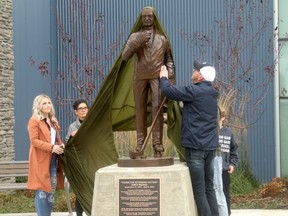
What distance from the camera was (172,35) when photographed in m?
17.1

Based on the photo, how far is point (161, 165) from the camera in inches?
342

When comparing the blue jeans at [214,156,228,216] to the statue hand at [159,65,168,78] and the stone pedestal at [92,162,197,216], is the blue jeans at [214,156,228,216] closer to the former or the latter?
the stone pedestal at [92,162,197,216]

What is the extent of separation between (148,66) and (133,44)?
30 centimetres

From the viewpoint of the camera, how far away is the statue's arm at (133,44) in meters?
8.84

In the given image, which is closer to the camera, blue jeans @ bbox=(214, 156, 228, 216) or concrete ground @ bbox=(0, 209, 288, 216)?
blue jeans @ bbox=(214, 156, 228, 216)

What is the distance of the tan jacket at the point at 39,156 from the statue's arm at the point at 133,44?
1497 mm

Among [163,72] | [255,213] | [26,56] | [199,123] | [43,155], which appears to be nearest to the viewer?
[199,123]

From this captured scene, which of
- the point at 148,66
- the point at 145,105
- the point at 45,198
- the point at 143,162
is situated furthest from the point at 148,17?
the point at 45,198

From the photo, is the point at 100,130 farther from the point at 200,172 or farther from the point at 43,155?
the point at 200,172

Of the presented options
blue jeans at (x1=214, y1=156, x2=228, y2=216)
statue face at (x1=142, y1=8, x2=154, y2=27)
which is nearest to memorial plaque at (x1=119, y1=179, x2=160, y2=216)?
blue jeans at (x1=214, y1=156, x2=228, y2=216)

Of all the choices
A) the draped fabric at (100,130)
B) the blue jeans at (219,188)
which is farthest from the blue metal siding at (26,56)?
the blue jeans at (219,188)

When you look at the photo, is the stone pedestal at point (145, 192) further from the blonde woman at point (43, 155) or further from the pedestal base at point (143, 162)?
the blonde woman at point (43, 155)

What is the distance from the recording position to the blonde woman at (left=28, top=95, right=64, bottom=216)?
948 centimetres

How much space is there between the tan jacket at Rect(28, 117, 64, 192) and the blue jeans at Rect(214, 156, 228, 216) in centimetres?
201
